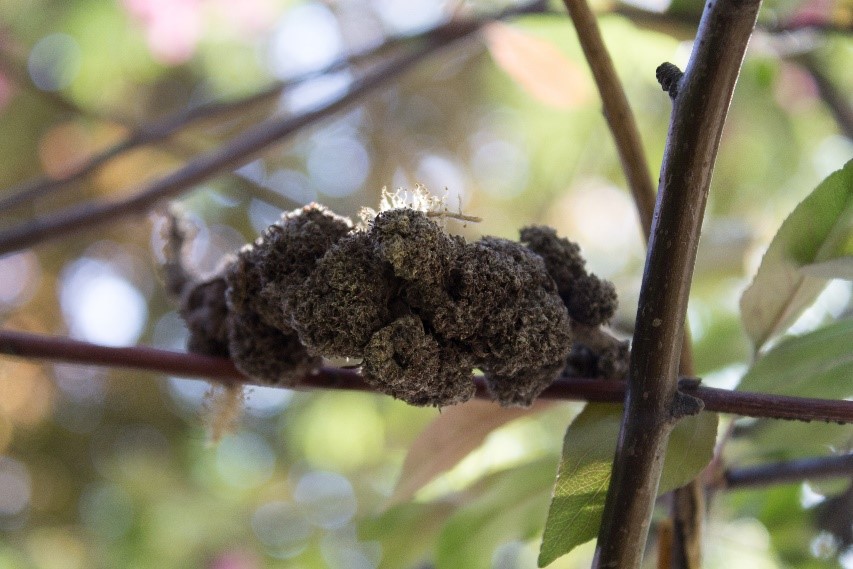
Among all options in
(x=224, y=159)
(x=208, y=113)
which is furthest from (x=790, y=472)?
(x=208, y=113)

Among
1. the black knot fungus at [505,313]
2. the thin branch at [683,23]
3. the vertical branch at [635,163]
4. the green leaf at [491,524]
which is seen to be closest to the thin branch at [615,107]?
the vertical branch at [635,163]

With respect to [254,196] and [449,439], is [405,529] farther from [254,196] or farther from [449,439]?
[254,196]

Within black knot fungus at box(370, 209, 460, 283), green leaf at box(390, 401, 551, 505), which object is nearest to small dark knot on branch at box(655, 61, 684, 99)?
black knot fungus at box(370, 209, 460, 283)

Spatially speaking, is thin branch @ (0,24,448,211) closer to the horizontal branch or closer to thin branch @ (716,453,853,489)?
the horizontal branch

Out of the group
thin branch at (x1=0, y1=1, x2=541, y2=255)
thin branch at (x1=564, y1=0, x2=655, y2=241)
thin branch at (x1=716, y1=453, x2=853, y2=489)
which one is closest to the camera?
thin branch at (x1=564, y1=0, x2=655, y2=241)

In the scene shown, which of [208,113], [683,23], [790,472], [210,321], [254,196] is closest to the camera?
[210,321]

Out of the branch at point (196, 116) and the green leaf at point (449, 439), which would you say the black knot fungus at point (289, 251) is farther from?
the branch at point (196, 116)

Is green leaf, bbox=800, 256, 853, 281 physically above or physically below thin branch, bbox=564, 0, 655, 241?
below

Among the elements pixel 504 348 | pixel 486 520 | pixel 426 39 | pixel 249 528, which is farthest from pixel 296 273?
pixel 249 528
